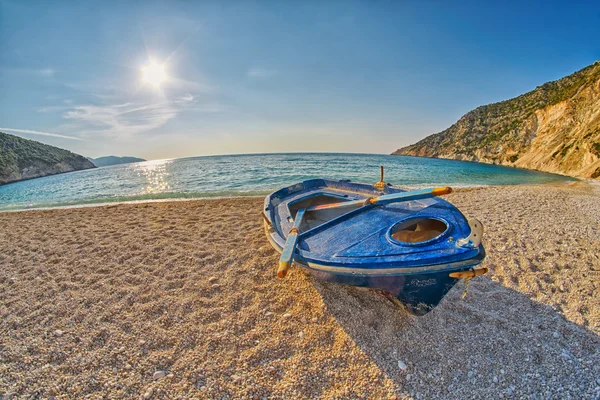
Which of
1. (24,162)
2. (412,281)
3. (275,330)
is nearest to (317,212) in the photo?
(275,330)

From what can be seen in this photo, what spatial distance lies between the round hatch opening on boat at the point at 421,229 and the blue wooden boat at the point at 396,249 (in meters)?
0.02

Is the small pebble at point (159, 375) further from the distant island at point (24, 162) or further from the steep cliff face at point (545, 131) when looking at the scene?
the distant island at point (24, 162)

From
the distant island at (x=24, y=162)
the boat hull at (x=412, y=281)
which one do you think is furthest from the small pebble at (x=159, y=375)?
the distant island at (x=24, y=162)

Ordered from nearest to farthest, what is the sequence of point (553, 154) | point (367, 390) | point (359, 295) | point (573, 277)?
point (367, 390), point (359, 295), point (573, 277), point (553, 154)

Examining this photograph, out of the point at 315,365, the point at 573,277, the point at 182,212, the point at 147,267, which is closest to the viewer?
the point at 315,365

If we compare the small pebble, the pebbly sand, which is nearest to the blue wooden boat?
the pebbly sand

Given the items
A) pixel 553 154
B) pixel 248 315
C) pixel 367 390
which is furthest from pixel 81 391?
pixel 553 154

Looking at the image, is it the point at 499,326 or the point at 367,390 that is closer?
the point at 367,390

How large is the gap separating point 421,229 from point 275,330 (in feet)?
9.93

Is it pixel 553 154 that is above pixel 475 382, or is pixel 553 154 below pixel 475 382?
above

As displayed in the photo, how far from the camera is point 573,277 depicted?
14.0ft

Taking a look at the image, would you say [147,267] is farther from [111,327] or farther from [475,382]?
[475,382]

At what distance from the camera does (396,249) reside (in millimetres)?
2832

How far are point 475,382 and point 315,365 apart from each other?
176 centimetres
